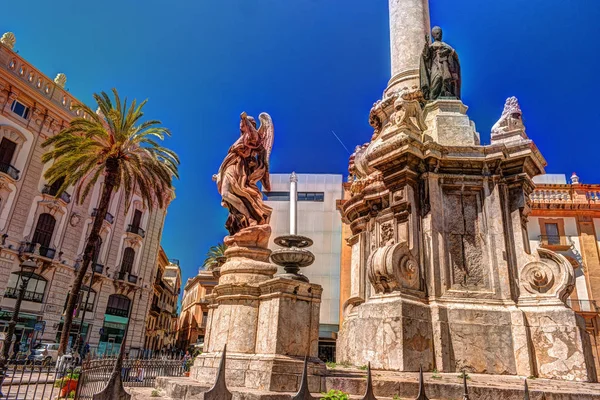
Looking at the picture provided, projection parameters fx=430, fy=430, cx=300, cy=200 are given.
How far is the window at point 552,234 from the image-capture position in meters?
25.8

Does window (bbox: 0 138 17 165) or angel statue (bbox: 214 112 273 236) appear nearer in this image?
angel statue (bbox: 214 112 273 236)

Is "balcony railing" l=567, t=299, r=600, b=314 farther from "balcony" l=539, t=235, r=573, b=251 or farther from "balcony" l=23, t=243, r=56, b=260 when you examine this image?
"balcony" l=23, t=243, r=56, b=260

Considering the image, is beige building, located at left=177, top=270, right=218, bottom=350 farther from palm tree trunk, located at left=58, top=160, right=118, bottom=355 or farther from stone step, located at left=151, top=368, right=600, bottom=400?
stone step, located at left=151, top=368, right=600, bottom=400

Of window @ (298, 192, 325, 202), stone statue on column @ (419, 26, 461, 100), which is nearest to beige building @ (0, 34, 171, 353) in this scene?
window @ (298, 192, 325, 202)

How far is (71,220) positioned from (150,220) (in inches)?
374

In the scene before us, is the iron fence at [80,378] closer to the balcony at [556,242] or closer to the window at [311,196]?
the balcony at [556,242]

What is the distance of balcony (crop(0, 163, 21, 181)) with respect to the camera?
25.1m

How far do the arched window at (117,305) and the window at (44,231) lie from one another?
7183 millimetres

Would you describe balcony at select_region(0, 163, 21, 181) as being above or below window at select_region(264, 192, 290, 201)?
below

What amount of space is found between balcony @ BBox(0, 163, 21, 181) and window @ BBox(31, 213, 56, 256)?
3.09 metres

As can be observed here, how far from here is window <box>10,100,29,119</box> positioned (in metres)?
26.3

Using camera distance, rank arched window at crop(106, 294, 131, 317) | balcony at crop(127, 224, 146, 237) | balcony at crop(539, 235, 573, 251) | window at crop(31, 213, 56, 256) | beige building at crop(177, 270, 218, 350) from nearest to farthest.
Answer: balcony at crop(539, 235, 573, 251) → window at crop(31, 213, 56, 256) → arched window at crop(106, 294, 131, 317) → balcony at crop(127, 224, 146, 237) → beige building at crop(177, 270, 218, 350)

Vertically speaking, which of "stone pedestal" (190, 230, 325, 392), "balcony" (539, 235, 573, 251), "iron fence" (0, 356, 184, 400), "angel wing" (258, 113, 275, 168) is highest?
"balcony" (539, 235, 573, 251)

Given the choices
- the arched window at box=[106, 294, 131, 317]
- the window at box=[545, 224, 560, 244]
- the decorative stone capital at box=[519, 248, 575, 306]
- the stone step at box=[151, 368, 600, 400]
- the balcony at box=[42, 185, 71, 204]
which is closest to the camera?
the stone step at box=[151, 368, 600, 400]
